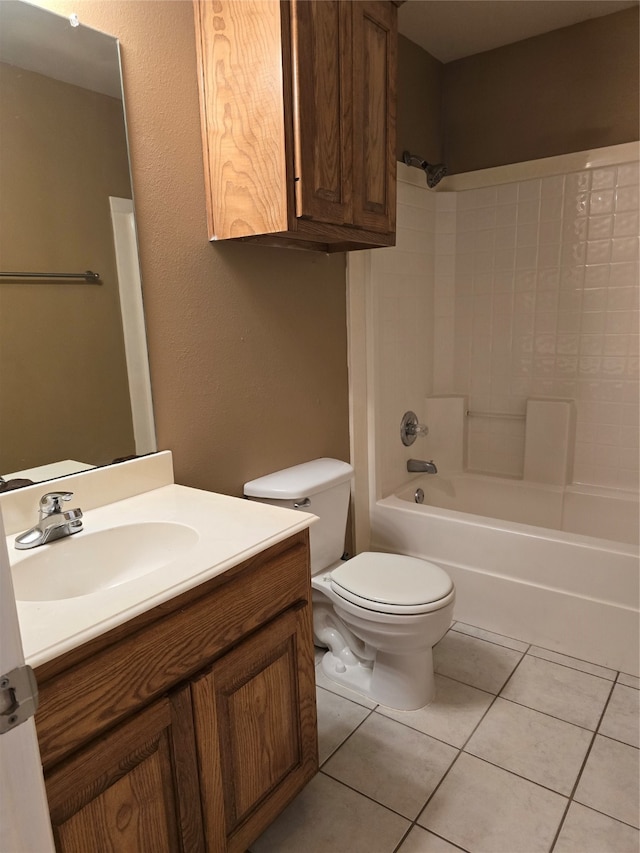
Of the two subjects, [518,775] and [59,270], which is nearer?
[59,270]

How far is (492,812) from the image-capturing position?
1442 millimetres

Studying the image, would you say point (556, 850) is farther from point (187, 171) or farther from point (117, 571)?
point (187, 171)

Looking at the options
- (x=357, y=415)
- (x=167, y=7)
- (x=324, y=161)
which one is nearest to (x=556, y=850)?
(x=357, y=415)

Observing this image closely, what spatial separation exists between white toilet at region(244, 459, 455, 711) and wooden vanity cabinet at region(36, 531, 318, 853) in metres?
0.42

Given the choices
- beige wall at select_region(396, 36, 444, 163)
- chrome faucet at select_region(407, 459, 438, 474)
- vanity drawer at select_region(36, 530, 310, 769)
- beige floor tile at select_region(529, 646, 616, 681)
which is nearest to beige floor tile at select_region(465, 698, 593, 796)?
beige floor tile at select_region(529, 646, 616, 681)

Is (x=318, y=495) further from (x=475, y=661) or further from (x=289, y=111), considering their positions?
(x=289, y=111)

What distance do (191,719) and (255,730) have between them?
0.70 feet

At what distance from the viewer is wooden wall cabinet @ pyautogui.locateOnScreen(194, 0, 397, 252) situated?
146 centimetres

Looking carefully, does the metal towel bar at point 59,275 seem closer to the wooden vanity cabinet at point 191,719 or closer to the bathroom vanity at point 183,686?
the bathroom vanity at point 183,686

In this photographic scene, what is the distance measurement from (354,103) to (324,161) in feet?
0.78

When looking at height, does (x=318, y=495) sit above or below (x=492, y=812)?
above

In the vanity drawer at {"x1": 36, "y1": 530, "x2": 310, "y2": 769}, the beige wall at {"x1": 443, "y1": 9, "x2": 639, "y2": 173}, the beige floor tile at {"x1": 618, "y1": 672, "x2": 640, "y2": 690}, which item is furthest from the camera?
the beige wall at {"x1": 443, "y1": 9, "x2": 639, "y2": 173}

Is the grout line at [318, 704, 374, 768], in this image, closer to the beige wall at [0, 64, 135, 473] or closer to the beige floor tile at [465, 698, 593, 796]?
the beige floor tile at [465, 698, 593, 796]

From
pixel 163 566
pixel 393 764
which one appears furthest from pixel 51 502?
pixel 393 764
